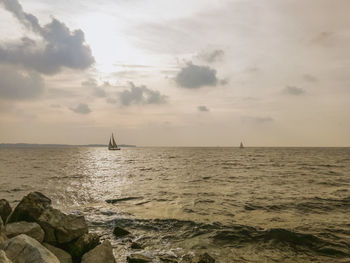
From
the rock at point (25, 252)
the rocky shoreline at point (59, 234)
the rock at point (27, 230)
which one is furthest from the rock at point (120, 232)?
the rock at point (25, 252)

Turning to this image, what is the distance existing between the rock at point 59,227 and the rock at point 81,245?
0.32 metres

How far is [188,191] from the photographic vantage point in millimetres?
27109

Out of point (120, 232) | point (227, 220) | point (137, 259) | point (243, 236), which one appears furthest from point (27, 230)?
point (227, 220)

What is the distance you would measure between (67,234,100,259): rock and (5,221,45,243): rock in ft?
3.92

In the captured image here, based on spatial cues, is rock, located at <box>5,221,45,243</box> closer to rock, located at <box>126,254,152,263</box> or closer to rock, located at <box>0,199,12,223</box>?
rock, located at <box>0,199,12,223</box>

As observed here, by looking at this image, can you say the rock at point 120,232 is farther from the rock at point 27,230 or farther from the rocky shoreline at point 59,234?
the rock at point 27,230

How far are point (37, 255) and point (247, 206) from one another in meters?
16.7

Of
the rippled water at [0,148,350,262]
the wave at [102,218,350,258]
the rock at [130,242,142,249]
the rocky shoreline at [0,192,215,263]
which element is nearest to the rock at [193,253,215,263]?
the rocky shoreline at [0,192,215,263]

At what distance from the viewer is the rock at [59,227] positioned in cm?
977

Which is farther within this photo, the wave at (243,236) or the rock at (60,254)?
the wave at (243,236)

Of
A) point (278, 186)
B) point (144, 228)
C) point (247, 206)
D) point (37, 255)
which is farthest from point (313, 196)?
point (37, 255)

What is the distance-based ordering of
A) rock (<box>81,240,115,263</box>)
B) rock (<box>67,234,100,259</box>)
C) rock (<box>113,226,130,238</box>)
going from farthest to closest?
rock (<box>113,226,130,238</box>) < rock (<box>67,234,100,259</box>) < rock (<box>81,240,115,263</box>)

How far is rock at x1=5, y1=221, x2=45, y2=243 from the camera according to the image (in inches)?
347

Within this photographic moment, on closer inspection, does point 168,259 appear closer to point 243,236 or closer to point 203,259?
point 203,259
